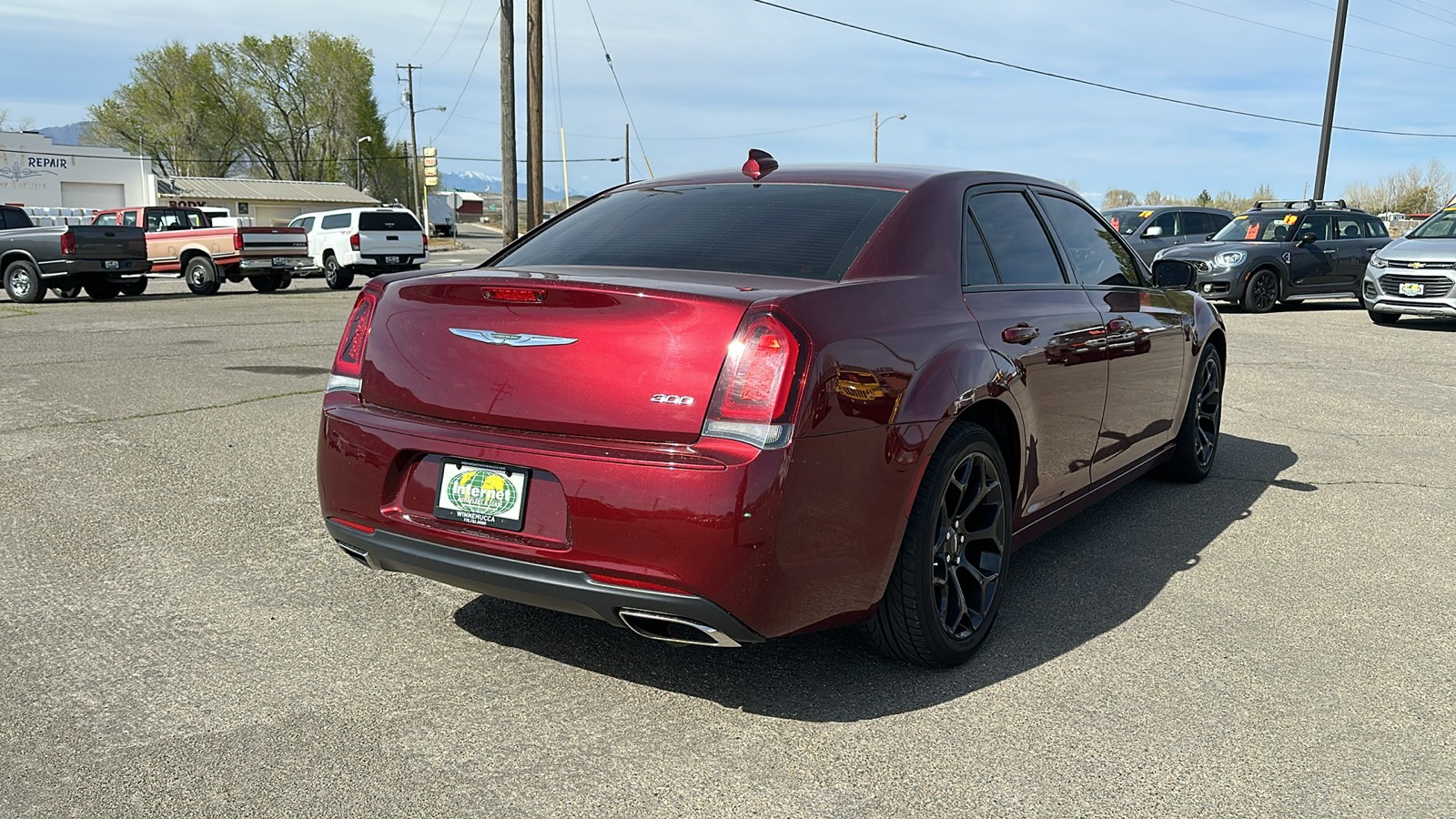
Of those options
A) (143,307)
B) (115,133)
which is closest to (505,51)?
(143,307)

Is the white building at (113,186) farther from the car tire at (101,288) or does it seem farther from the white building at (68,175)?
→ the car tire at (101,288)

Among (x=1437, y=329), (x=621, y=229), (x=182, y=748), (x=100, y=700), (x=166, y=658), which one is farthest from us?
(x=1437, y=329)

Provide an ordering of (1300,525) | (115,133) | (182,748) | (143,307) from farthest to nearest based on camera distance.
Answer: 1. (115,133)
2. (143,307)
3. (1300,525)
4. (182,748)

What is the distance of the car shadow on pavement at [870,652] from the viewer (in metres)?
3.43

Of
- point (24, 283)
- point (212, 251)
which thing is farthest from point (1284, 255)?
point (24, 283)

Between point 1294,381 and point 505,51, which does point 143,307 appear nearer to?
point 505,51

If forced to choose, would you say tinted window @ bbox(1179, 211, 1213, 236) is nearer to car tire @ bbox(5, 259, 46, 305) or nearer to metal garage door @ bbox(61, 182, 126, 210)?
car tire @ bbox(5, 259, 46, 305)

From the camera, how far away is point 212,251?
2241cm

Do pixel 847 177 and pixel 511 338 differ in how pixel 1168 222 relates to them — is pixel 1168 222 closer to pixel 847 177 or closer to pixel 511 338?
pixel 847 177

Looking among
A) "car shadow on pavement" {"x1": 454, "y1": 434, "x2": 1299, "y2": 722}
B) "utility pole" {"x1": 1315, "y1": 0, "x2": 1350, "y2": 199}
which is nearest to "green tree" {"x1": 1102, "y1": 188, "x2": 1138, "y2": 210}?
"utility pole" {"x1": 1315, "y1": 0, "x2": 1350, "y2": 199}

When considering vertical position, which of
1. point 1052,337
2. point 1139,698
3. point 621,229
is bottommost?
point 1139,698

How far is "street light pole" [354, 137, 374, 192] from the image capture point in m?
85.8

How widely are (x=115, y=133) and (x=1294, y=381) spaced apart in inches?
3389

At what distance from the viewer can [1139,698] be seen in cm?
341
